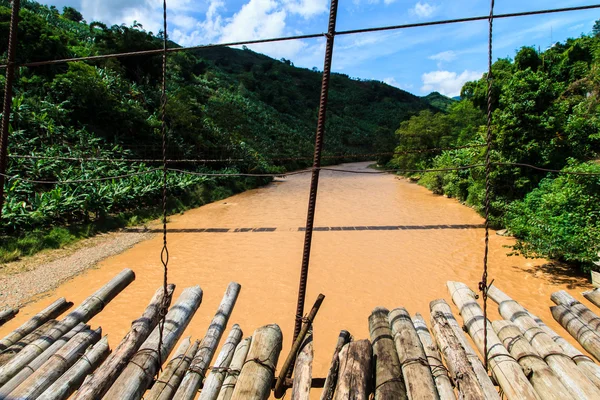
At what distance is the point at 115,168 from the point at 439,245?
11332 mm

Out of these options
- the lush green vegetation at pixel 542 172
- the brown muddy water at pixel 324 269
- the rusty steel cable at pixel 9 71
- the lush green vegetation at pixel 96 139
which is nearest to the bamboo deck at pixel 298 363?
the rusty steel cable at pixel 9 71

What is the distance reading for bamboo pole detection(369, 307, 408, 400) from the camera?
6.18ft

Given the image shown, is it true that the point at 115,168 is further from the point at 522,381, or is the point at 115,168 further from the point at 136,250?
the point at 522,381

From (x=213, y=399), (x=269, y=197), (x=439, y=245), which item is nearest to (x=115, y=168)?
(x=269, y=197)

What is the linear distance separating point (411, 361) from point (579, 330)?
191cm

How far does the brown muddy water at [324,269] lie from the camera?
19.6 feet

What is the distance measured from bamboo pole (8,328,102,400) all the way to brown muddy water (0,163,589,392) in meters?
2.91

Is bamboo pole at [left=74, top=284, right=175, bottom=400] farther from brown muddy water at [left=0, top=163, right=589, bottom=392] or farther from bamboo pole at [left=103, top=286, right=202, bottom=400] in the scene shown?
brown muddy water at [left=0, top=163, right=589, bottom=392]

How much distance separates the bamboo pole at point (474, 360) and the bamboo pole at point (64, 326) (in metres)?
2.74

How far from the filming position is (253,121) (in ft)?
123

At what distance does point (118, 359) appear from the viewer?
7.14 ft

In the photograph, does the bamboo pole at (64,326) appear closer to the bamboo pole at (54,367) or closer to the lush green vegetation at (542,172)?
the bamboo pole at (54,367)

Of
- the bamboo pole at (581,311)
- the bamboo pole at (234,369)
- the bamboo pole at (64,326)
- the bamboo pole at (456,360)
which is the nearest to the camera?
the bamboo pole at (456,360)

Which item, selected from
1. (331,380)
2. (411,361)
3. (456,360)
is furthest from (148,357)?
(456,360)
